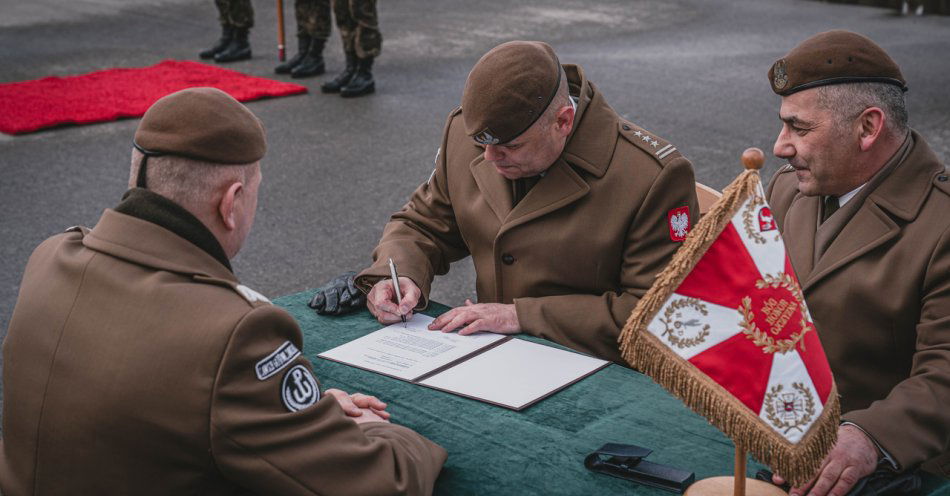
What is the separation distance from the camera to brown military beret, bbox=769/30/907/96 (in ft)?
7.48

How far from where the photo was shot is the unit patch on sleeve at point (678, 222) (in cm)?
264

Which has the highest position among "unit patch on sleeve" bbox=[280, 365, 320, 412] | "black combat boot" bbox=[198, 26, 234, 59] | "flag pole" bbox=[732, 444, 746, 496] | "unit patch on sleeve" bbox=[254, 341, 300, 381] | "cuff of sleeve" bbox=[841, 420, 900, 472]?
"unit patch on sleeve" bbox=[254, 341, 300, 381]

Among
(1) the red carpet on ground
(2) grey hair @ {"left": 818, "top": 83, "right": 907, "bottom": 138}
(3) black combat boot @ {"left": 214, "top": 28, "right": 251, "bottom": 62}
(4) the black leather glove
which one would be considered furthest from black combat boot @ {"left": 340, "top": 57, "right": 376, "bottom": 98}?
(2) grey hair @ {"left": 818, "top": 83, "right": 907, "bottom": 138}

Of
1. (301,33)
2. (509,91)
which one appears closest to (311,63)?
(301,33)

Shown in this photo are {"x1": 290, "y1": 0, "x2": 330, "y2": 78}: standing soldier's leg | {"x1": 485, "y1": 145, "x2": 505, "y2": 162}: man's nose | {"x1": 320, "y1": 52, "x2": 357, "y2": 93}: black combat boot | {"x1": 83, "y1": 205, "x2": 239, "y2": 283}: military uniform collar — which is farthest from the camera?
{"x1": 290, "y1": 0, "x2": 330, "y2": 78}: standing soldier's leg

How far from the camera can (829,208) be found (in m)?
2.49

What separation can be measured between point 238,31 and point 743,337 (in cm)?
870

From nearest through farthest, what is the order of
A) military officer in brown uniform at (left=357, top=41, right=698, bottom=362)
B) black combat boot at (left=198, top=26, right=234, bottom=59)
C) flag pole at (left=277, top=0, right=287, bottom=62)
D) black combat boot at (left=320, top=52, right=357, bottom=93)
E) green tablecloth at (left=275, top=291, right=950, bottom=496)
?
green tablecloth at (left=275, top=291, right=950, bottom=496) < military officer in brown uniform at (left=357, top=41, right=698, bottom=362) < black combat boot at (left=320, top=52, right=357, bottom=93) < flag pole at (left=277, top=0, right=287, bottom=62) < black combat boot at (left=198, top=26, right=234, bottom=59)

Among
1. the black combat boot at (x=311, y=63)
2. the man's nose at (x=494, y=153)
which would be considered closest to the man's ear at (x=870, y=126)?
the man's nose at (x=494, y=153)

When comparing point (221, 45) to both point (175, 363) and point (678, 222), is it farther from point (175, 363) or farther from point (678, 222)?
point (175, 363)

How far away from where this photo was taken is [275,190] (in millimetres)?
6062

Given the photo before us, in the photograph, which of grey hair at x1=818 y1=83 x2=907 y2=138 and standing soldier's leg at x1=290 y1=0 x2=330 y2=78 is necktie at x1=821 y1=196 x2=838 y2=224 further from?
standing soldier's leg at x1=290 y1=0 x2=330 y2=78

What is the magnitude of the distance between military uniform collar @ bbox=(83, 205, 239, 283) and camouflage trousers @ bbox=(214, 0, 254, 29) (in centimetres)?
815

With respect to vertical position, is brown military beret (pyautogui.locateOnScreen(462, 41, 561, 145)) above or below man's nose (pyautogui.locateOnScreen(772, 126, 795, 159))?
above
